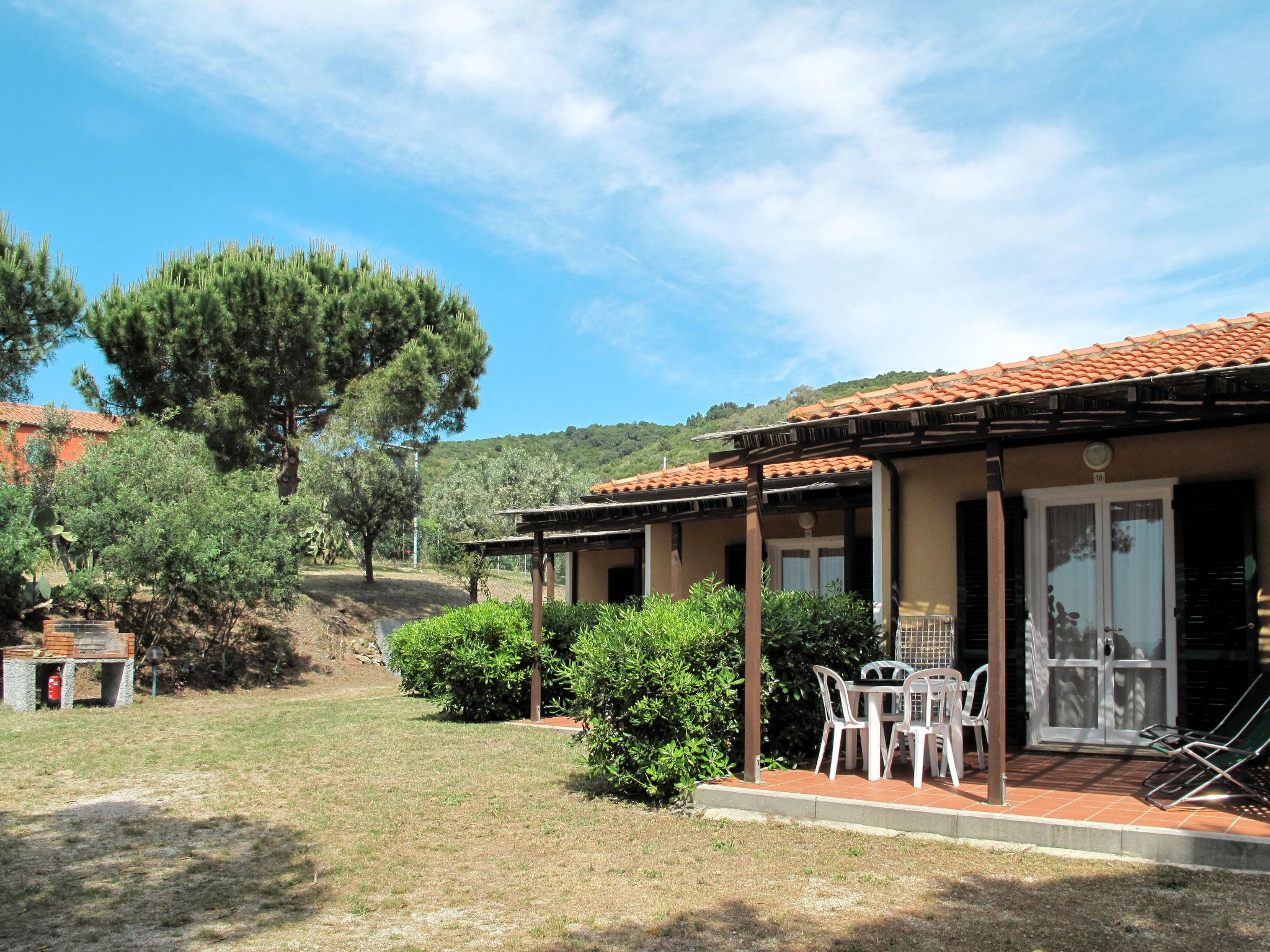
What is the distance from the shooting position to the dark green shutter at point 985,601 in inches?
310

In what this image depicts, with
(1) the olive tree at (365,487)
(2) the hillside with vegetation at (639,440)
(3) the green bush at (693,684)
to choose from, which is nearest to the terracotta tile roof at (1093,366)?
(3) the green bush at (693,684)

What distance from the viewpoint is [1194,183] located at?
13469 millimetres

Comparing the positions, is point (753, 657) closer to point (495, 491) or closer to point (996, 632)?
point (996, 632)

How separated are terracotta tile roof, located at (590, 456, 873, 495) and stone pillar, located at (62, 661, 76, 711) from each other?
7.89 metres

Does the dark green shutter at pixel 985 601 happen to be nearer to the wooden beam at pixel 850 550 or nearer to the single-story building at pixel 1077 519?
the single-story building at pixel 1077 519

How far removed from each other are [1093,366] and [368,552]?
20820 mm

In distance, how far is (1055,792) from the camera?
6.00 meters

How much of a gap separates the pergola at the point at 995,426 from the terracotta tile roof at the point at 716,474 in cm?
326

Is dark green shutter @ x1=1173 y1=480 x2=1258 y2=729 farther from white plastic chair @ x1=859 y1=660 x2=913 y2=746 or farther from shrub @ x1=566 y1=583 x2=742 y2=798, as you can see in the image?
shrub @ x1=566 y1=583 x2=742 y2=798

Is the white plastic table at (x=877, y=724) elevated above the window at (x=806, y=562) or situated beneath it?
situated beneath

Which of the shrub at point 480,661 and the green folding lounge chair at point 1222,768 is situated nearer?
the green folding lounge chair at point 1222,768

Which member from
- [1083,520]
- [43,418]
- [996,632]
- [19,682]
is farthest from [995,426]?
[43,418]

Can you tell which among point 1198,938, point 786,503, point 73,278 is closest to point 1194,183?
point 786,503

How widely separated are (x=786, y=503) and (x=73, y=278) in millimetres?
16156
